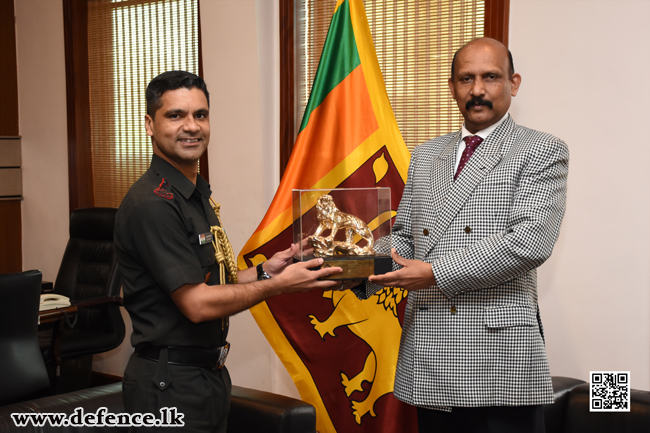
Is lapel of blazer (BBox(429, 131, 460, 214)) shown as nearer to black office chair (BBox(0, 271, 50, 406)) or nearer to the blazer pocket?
the blazer pocket

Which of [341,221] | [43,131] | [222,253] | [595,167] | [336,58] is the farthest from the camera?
[43,131]

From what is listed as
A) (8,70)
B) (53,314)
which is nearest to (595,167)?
(53,314)

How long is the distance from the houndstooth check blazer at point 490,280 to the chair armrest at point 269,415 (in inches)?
18.0

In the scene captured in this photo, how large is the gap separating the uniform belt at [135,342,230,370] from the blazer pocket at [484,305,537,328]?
72 cm

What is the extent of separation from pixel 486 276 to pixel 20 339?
1866 mm

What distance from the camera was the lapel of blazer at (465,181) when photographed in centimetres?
161

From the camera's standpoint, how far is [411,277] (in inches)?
62.0

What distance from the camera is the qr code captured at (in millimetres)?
2123

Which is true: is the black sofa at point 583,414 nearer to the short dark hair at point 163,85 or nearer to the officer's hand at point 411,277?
the officer's hand at point 411,277

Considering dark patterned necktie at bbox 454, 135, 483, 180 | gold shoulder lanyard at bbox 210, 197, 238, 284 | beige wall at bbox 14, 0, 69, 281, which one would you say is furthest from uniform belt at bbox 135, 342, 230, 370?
beige wall at bbox 14, 0, 69, 281

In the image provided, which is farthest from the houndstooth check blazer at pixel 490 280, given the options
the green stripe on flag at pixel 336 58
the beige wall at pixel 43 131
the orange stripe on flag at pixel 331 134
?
the beige wall at pixel 43 131

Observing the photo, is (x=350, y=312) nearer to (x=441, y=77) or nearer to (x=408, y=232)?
(x=408, y=232)

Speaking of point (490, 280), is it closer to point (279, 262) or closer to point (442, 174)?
point (442, 174)

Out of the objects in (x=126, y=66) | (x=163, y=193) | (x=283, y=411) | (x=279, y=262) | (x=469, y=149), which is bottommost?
(x=283, y=411)
